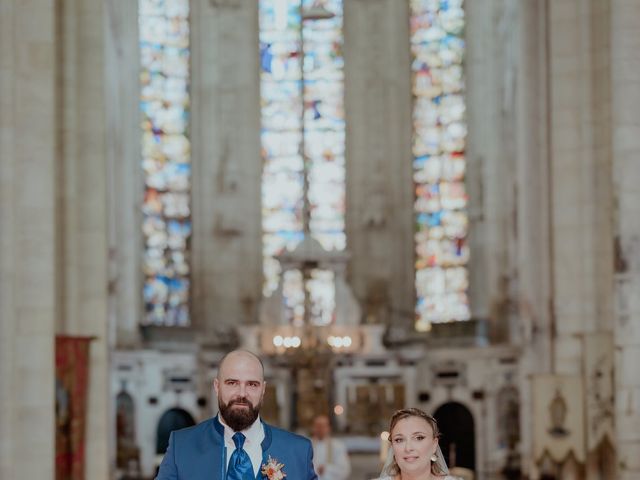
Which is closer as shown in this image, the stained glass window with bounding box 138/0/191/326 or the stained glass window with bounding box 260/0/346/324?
the stained glass window with bounding box 138/0/191/326

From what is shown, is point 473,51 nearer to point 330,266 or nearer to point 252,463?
point 330,266

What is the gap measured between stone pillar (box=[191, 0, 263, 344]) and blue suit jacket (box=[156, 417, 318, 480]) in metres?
27.4

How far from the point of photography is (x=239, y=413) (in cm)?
562

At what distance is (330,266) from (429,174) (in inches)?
154

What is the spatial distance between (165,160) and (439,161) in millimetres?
5908

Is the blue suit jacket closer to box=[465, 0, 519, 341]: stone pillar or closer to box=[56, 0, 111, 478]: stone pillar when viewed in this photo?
box=[56, 0, 111, 478]: stone pillar

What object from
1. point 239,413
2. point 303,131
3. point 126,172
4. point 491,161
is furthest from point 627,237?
point 303,131

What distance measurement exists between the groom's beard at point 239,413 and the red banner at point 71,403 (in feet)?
43.6

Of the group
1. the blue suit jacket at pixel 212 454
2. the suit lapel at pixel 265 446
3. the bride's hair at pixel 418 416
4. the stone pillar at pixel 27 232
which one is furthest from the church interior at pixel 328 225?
the bride's hair at pixel 418 416

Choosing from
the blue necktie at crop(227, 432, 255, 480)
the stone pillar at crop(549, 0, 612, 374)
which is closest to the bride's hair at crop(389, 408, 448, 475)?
the blue necktie at crop(227, 432, 255, 480)

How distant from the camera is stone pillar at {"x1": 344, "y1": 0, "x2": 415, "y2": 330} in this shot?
33.9 metres

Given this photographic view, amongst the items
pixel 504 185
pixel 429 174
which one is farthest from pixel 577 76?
pixel 429 174

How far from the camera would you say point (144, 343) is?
3231 cm

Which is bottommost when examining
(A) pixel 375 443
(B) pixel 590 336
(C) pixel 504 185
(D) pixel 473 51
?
(A) pixel 375 443
